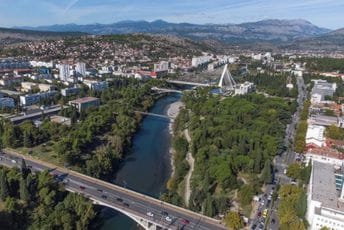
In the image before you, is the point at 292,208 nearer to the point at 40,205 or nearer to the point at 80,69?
the point at 40,205

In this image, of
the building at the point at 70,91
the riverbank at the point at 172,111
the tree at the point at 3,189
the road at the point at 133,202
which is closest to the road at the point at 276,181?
the road at the point at 133,202

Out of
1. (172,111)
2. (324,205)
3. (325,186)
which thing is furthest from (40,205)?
(172,111)

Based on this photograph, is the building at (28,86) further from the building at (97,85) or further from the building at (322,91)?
the building at (322,91)

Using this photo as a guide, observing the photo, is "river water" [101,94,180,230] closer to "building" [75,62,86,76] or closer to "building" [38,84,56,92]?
"building" [38,84,56,92]

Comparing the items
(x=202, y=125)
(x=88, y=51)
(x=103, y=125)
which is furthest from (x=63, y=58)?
(x=202, y=125)

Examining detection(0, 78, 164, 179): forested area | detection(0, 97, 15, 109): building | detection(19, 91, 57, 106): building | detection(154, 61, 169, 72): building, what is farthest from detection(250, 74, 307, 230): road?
detection(154, 61, 169, 72): building

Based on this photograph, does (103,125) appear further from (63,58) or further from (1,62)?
(63,58)

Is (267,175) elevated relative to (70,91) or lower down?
lower down
